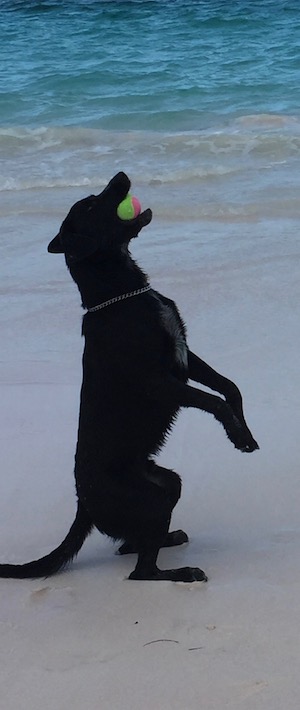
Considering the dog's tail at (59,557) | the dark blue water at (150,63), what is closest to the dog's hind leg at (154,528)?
the dog's tail at (59,557)

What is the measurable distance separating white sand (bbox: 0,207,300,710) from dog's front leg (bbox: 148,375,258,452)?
320 mm

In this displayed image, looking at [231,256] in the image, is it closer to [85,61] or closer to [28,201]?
[28,201]

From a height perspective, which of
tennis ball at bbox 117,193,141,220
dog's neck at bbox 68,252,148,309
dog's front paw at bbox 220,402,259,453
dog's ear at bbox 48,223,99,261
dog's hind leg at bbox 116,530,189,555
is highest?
tennis ball at bbox 117,193,141,220

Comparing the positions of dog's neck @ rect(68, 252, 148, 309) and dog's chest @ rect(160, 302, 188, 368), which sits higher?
dog's neck @ rect(68, 252, 148, 309)

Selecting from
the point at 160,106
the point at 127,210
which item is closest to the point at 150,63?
the point at 160,106

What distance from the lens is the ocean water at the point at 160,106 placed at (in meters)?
7.90

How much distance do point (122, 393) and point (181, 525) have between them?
62 centimetres

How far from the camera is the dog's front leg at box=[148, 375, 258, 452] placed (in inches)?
122

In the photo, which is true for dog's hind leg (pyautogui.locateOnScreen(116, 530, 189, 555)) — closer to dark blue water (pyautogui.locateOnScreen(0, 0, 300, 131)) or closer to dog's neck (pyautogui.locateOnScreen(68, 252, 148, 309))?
dog's neck (pyautogui.locateOnScreen(68, 252, 148, 309))

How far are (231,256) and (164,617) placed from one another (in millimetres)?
3461

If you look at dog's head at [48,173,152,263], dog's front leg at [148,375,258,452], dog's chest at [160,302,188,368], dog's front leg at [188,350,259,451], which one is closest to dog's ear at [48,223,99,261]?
dog's head at [48,173,152,263]

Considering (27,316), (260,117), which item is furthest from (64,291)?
(260,117)

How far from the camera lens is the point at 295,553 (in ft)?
10.3

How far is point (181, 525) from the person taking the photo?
3508 mm
